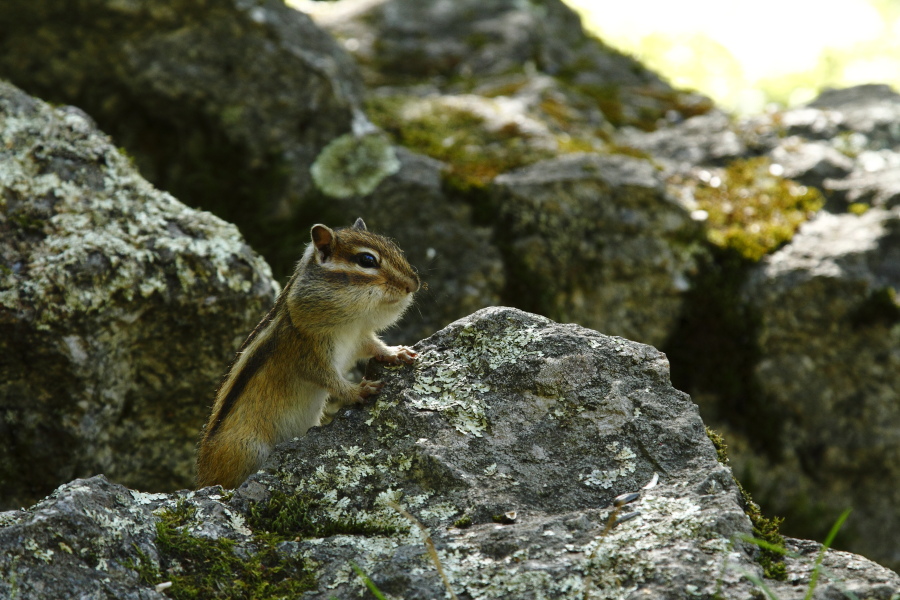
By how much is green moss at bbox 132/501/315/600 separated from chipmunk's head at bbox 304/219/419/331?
1.48 m

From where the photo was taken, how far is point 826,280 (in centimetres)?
592

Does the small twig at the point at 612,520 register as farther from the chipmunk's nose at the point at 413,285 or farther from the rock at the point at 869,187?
the rock at the point at 869,187

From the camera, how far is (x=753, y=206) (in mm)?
6637

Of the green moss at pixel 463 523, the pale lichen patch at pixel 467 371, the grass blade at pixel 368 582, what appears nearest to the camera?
the grass blade at pixel 368 582

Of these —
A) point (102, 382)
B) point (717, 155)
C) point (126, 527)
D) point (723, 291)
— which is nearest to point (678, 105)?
point (717, 155)

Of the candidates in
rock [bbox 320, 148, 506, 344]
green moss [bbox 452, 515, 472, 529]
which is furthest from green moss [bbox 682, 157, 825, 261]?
green moss [bbox 452, 515, 472, 529]

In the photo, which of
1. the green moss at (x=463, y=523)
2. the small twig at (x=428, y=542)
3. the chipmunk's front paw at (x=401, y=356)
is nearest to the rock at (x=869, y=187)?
the chipmunk's front paw at (x=401, y=356)

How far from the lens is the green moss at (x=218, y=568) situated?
2.76 meters

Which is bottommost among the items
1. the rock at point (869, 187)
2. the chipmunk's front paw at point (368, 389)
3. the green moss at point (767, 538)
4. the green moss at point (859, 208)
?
the chipmunk's front paw at point (368, 389)

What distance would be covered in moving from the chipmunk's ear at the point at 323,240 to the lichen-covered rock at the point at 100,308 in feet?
1.99

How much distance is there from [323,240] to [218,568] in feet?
6.34

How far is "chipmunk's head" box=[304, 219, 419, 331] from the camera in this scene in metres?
4.18

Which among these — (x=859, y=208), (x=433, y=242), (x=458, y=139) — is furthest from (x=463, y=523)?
(x=859, y=208)

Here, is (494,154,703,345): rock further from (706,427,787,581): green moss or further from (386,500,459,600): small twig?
(386,500,459,600): small twig
